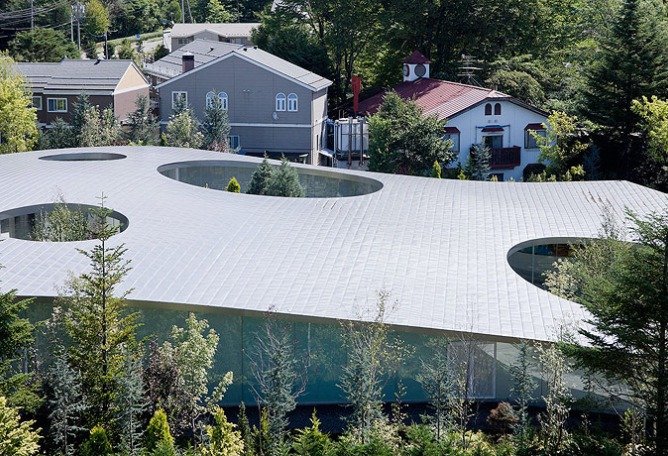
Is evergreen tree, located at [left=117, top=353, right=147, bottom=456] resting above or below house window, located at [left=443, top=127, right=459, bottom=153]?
below

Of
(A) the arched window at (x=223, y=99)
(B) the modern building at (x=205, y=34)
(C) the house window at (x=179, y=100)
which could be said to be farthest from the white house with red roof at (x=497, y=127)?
(B) the modern building at (x=205, y=34)

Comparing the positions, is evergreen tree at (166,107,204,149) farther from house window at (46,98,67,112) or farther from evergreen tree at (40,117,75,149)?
house window at (46,98,67,112)

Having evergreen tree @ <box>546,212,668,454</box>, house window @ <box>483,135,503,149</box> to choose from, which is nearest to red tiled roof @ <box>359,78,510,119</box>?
house window @ <box>483,135,503,149</box>

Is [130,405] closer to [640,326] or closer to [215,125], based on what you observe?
[640,326]

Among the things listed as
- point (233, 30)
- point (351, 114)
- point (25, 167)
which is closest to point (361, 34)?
point (351, 114)

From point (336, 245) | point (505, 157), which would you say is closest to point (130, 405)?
point (336, 245)

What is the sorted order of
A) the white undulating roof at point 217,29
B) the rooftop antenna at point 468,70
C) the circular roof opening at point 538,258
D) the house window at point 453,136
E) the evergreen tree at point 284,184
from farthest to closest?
the white undulating roof at point 217,29
the rooftop antenna at point 468,70
the house window at point 453,136
the evergreen tree at point 284,184
the circular roof opening at point 538,258

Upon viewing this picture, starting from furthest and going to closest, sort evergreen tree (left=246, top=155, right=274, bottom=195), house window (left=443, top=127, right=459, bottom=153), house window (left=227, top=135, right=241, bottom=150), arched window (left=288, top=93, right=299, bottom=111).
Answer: house window (left=227, top=135, right=241, bottom=150) → arched window (left=288, top=93, right=299, bottom=111) → house window (left=443, top=127, right=459, bottom=153) → evergreen tree (left=246, top=155, right=274, bottom=195)

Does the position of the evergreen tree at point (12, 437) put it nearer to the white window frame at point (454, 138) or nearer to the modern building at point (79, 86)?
the white window frame at point (454, 138)
